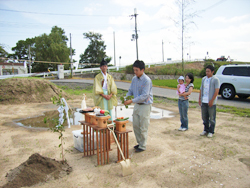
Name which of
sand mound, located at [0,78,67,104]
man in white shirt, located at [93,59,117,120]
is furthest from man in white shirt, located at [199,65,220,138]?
sand mound, located at [0,78,67,104]

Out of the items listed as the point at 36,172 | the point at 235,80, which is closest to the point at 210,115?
the point at 36,172

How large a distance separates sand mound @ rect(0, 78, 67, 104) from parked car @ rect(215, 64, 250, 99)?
10.3 m

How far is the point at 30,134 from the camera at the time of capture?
5.93 metres

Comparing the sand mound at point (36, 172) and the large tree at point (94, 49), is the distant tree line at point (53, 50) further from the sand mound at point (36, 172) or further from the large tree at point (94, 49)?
the sand mound at point (36, 172)

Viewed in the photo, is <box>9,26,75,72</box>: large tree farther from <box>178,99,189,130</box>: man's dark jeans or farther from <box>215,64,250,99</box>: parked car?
<box>178,99,189,130</box>: man's dark jeans

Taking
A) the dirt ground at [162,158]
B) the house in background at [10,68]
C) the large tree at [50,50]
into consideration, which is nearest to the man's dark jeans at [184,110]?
the dirt ground at [162,158]

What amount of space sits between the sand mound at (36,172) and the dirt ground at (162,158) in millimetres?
108

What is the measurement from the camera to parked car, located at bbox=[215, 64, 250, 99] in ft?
36.7

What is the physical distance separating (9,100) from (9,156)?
8.39 m

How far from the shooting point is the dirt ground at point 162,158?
3.31 m

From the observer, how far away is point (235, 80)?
11.5 m

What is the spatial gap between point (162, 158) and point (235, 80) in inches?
365

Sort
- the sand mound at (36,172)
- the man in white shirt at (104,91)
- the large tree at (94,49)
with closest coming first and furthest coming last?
the sand mound at (36,172)
the man in white shirt at (104,91)
the large tree at (94,49)

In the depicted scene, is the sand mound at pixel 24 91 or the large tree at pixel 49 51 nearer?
the sand mound at pixel 24 91
